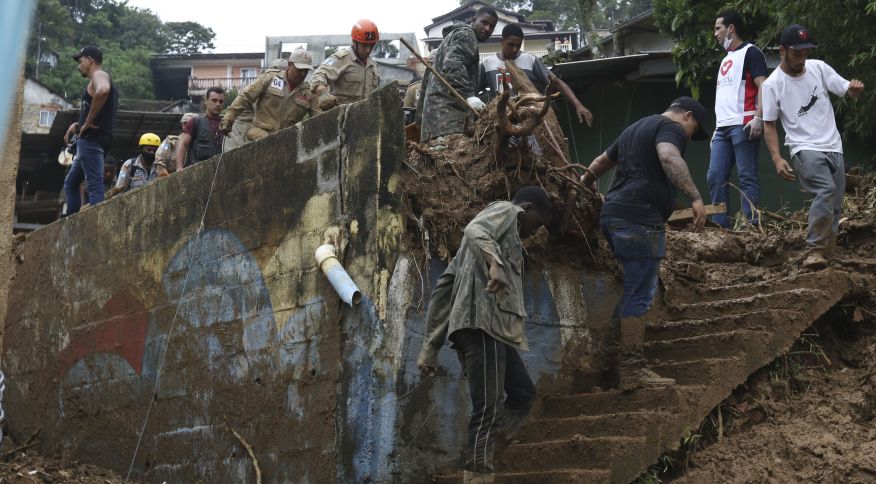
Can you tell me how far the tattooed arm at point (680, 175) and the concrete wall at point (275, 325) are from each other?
117cm

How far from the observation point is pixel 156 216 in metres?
8.45

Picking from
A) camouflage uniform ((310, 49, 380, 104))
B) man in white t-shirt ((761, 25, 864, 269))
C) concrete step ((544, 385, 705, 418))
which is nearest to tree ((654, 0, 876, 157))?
man in white t-shirt ((761, 25, 864, 269))

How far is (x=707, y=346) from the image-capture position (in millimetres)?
6867

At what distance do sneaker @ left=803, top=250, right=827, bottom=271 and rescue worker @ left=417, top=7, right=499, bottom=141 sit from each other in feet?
8.97

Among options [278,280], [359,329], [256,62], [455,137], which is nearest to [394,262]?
[359,329]

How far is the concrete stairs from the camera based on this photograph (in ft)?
20.1

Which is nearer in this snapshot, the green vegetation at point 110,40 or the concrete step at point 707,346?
the concrete step at point 707,346

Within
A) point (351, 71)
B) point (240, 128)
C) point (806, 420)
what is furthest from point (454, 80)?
point (806, 420)

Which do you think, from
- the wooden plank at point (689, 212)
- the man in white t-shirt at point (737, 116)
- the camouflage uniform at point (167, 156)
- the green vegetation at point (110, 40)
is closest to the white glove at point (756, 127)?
the man in white t-shirt at point (737, 116)

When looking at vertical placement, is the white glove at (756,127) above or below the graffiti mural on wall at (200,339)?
above

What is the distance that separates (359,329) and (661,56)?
727cm

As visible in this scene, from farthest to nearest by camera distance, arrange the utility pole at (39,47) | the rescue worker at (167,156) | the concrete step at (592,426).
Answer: the utility pole at (39,47)
the rescue worker at (167,156)
the concrete step at (592,426)

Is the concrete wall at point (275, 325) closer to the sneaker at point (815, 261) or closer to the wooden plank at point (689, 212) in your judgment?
the sneaker at point (815, 261)

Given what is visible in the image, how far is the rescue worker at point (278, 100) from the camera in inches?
370
